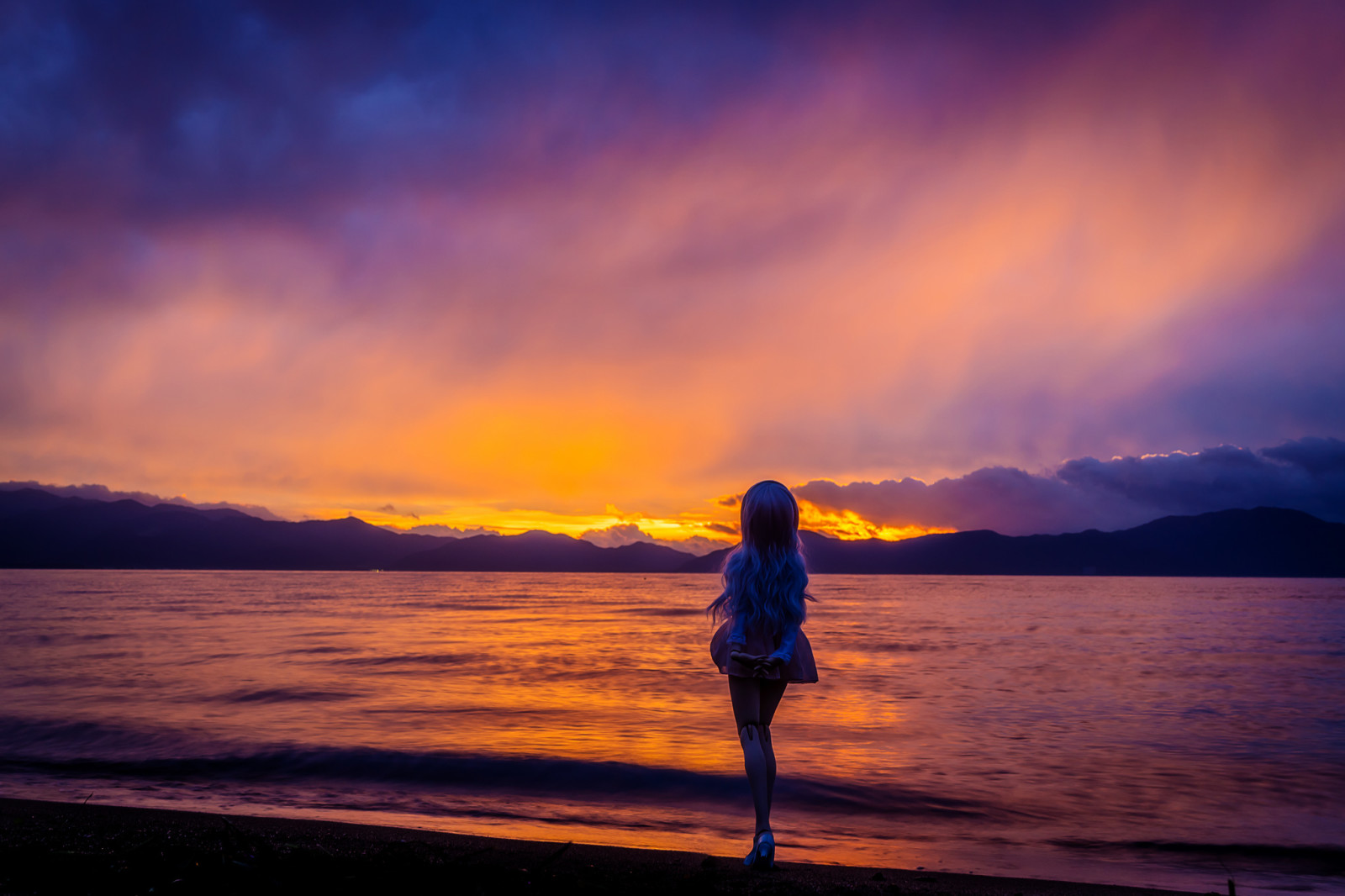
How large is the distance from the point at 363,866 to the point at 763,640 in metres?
2.43

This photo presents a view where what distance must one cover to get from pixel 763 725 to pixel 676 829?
2455 mm

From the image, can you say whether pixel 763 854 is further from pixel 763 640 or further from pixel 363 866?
pixel 363 866

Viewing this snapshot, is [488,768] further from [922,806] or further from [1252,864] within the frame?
[1252,864]

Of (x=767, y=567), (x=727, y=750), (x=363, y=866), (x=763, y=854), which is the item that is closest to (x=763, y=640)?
(x=767, y=567)

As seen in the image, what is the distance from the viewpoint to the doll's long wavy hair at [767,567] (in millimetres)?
4367

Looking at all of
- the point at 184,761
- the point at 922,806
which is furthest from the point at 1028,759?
the point at 184,761

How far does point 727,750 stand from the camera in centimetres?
931

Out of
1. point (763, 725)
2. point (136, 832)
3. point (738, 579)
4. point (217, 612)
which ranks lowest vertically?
point (217, 612)

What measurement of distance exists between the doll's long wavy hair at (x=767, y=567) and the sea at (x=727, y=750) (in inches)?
88.1

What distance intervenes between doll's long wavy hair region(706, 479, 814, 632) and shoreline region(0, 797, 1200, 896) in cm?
142

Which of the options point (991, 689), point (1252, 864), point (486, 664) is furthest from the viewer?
point (486, 664)

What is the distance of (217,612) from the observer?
124ft

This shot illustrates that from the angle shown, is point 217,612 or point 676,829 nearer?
point 676,829

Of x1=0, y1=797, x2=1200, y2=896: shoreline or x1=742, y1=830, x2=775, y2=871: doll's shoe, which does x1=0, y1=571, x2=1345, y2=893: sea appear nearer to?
x1=0, y1=797, x2=1200, y2=896: shoreline
